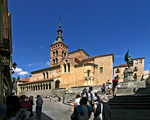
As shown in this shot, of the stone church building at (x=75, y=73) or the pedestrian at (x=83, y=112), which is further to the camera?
the stone church building at (x=75, y=73)

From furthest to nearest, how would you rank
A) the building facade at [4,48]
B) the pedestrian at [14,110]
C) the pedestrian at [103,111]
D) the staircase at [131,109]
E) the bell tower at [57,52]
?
1. the bell tower at [57,52]
2. the building facade at [4,48]
3. the staircase at [131,109]
4. the pedestrian at [103,111]
5. the pedestrian at [14,110]

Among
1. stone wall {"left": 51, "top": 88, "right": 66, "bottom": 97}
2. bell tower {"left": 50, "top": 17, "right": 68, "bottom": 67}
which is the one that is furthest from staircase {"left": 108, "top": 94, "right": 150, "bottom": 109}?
bell tower {"left": 50, "top": 17, "right": 68, "bottom": 67}

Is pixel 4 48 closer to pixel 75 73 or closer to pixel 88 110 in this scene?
pixel 88 110

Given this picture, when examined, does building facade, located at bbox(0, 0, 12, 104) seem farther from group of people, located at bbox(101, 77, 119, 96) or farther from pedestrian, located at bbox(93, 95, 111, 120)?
group of people, located at bbox(101, 77, 119, 96)

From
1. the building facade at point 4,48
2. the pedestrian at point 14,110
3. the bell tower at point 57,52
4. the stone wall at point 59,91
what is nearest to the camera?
the pedestrian at point 14,110

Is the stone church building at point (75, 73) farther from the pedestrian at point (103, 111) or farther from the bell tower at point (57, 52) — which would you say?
the pedestrian at point (103, 111)

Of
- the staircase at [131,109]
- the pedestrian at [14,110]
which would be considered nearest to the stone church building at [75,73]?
the staircase at [131,109]

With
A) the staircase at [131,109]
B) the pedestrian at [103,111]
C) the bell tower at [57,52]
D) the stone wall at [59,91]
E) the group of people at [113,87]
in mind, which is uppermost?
the bell tower at [57,52]

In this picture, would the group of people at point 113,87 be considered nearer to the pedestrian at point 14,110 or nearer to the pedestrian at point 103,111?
the pedestrian at point 103,111

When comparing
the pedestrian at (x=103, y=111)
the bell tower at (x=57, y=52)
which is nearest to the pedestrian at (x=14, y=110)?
the pedestrian at (x=103, y=111)

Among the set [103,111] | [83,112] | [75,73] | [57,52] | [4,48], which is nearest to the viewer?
[83,112]

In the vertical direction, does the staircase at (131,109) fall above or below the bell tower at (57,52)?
below

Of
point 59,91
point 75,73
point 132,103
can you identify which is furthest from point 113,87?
point 75,73

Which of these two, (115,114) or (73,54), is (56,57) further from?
(115,114)
